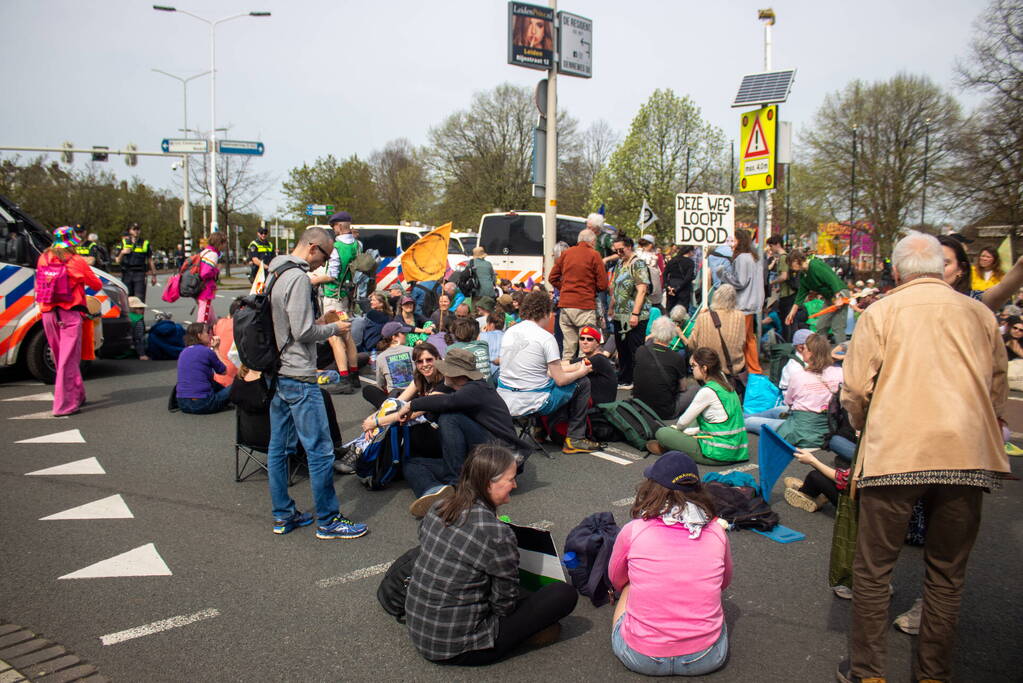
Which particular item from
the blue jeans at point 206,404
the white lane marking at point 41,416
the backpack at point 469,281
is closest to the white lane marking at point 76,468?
the blue jeans at point 206,404

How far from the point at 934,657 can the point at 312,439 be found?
3596 millimetres

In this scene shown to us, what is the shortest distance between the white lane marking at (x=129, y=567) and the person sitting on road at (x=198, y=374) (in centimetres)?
380

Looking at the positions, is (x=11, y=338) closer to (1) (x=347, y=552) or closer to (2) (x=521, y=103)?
(1) (x=347, y=552)

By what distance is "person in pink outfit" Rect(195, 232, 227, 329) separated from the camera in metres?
11.4

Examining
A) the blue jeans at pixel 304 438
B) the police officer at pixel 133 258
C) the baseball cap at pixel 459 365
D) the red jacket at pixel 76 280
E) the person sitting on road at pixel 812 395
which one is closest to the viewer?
the blue jeans at pixel 304 438

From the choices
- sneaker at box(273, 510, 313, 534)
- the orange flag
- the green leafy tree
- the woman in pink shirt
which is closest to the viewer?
the woman in pink shirt

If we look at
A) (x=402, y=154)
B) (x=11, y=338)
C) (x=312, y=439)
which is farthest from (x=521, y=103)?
(x=312, y=439)

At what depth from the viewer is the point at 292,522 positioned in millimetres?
5281

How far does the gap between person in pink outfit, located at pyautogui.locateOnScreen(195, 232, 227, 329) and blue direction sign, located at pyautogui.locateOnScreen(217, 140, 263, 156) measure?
15004 millimetres

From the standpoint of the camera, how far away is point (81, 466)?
668 cm

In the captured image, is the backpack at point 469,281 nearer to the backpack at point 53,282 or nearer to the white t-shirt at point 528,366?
the white t-shirt at point 528,366

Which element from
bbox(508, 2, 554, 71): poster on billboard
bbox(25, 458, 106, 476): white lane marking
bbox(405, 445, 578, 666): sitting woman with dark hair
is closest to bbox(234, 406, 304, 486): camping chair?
bbox(25, 458, 106, 476): white lane marking

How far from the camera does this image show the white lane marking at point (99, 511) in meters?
5.52

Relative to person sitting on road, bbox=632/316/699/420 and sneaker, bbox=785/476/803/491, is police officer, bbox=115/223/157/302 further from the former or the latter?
sneaker, bbox=785/476/803/491
